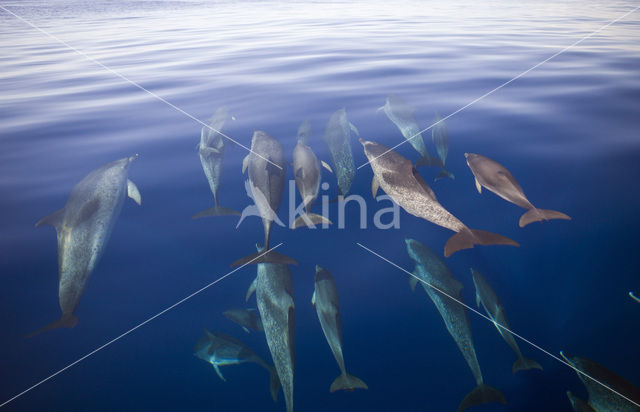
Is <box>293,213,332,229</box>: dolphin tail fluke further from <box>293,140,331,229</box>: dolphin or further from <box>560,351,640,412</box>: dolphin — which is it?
<box>560,351,640,412</box>: dolphin

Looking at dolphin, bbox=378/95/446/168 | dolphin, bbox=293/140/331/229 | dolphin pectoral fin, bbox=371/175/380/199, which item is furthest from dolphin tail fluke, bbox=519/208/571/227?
dolphin, bbox=293/140/331/229

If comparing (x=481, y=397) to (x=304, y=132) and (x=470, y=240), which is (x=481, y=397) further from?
(x=304, y=132)

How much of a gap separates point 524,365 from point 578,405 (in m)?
0.39

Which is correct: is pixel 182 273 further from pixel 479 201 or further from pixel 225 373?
pixel 479 201

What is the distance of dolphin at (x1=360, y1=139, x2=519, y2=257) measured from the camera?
Answer: 3.17 meters

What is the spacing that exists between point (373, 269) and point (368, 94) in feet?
14.9

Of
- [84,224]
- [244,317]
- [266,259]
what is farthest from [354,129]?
[84,224]

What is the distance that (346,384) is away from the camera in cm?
267

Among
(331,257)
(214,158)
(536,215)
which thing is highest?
(214,158)

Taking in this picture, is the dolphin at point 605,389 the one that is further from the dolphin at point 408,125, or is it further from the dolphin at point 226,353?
the dolphin at point 408,125

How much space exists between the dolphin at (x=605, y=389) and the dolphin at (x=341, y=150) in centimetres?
252

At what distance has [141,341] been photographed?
2.86 metres

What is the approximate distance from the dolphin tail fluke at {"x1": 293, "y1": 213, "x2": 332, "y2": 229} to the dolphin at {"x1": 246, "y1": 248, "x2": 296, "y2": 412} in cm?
52

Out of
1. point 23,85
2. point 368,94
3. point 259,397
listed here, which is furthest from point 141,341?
point 23,85
